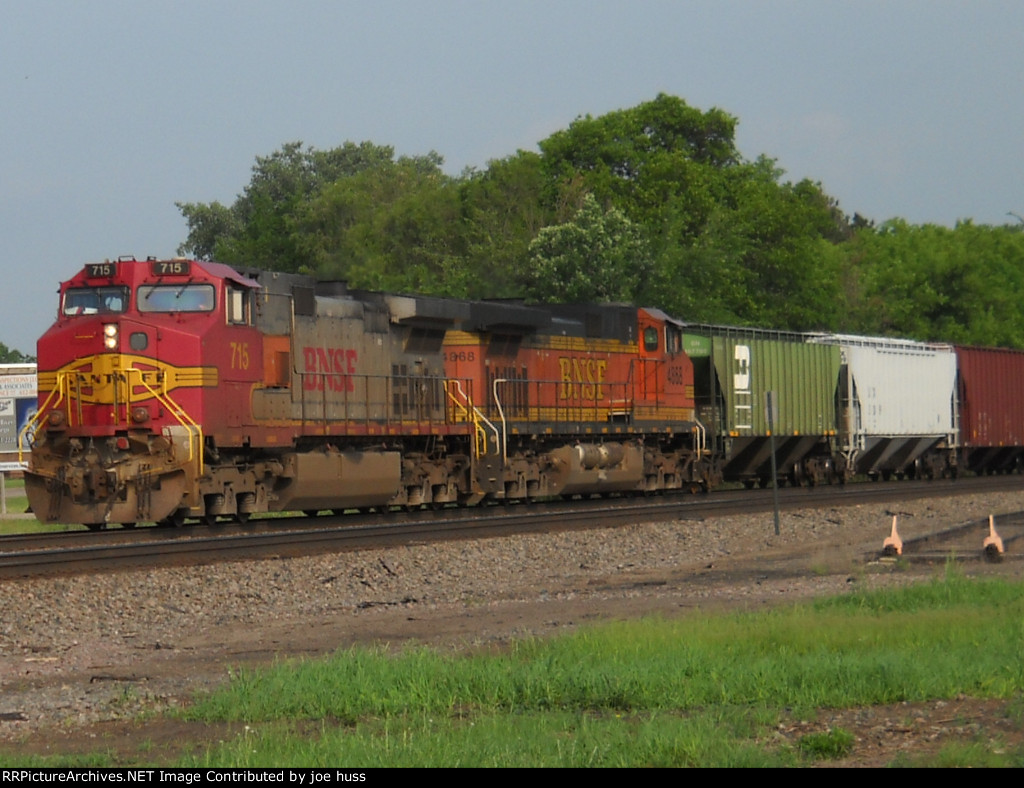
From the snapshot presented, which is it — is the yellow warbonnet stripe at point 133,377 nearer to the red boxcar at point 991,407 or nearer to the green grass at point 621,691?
the green grass at point 621,691

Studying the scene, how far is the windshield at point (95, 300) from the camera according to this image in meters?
19.8

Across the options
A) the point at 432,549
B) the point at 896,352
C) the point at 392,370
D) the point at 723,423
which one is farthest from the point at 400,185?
the point at 432,549

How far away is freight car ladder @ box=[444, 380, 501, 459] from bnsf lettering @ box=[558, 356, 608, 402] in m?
2.98

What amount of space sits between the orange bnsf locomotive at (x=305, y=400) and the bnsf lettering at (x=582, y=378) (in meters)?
0.04

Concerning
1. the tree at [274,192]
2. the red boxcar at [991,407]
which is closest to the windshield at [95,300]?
the red boxcar at [991,407]

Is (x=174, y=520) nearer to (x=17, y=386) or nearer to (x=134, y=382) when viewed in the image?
(x=134, y=382)

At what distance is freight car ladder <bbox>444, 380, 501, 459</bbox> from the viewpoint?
24.8 m

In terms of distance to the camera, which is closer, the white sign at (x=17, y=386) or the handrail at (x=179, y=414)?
the handrail at (x=179, y=414)

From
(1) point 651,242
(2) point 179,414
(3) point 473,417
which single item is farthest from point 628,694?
(1) point 651,242

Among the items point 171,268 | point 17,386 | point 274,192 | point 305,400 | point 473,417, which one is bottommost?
point 473,417

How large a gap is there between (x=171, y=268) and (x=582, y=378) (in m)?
10.9

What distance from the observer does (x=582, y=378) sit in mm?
28453

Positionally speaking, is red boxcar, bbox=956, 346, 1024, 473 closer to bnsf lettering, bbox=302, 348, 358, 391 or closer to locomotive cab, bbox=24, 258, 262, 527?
bnsf lettering, bbox=302, 348, 358, 391

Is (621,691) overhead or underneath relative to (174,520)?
underneath
